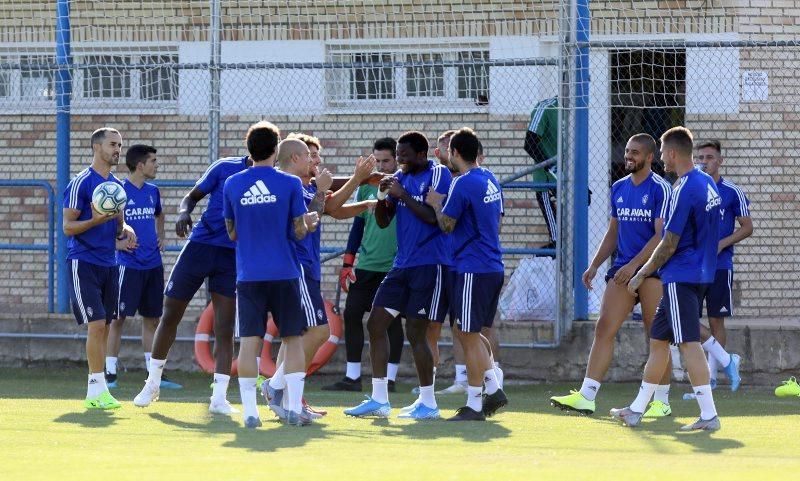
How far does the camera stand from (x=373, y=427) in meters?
9.34

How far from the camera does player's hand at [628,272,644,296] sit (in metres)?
9.45

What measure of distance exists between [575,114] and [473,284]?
11.5 ft

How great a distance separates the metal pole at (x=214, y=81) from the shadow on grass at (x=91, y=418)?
3636 mm

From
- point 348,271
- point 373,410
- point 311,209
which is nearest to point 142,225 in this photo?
point 348,271

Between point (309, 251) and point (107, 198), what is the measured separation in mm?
1591

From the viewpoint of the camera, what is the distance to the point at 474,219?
9594mm

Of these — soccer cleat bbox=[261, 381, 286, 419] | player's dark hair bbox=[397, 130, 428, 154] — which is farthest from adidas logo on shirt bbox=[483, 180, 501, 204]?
soccer cleat bbox=[261, 381, 286, 419]

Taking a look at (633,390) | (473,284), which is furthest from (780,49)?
(473,284)

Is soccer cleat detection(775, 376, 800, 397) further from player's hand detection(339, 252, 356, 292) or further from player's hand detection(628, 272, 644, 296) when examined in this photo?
player's hand detection(339, 252, 356, 292)

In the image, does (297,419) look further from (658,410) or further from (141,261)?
(141,261)

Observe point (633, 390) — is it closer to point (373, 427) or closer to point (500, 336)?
point (500, 336)

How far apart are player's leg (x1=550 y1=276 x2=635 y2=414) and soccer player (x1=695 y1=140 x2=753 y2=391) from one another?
4.99 ft

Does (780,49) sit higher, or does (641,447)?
(780,49)

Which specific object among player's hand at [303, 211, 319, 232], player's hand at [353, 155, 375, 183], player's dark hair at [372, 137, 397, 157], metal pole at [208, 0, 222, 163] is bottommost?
player's hand at [303, 211, 319, 232]
